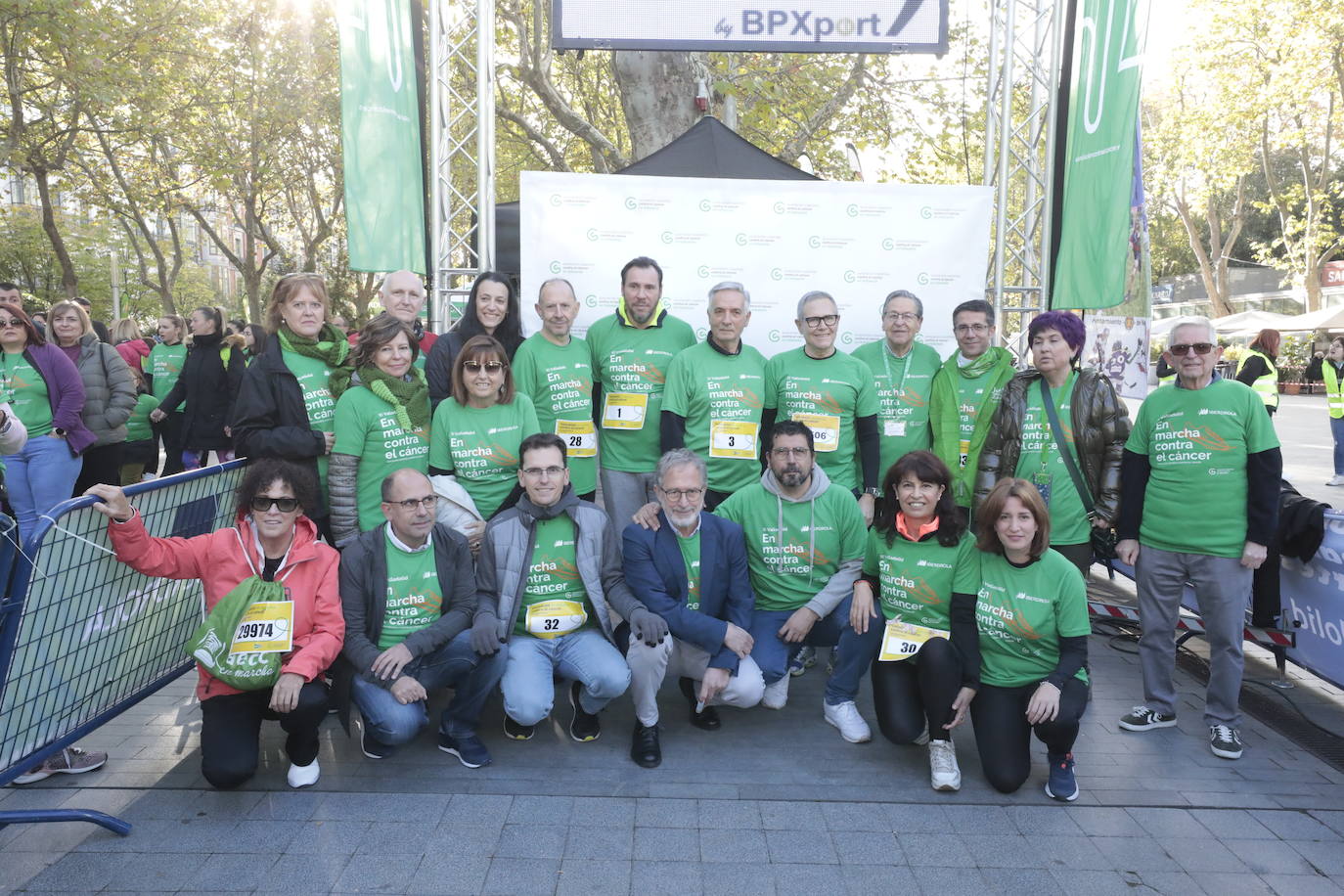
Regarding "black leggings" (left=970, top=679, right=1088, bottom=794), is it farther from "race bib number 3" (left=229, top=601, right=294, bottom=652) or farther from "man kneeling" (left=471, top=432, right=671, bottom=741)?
"race bib number 3" (left=229, top=601, right=294, bottom=652)

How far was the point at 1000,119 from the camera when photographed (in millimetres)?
6555

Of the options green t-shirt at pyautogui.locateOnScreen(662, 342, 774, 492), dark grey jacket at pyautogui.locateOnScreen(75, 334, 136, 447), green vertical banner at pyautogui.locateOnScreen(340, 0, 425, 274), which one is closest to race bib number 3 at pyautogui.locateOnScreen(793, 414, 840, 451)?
green t-shirt at pyautogui.locateOnScreen(662, 342, 774, 492)

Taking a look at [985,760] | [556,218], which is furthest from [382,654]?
[556,218]

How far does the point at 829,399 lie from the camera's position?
4.61 meters

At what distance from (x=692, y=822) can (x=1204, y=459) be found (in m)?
2.58

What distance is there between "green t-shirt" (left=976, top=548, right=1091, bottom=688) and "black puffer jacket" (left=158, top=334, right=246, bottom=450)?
19.9 ft

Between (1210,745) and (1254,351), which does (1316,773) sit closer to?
(1210,745)

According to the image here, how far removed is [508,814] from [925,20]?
16.7 ft

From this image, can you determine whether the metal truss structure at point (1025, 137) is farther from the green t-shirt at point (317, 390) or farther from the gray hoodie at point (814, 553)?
the green t-shirt at point (317, 390)

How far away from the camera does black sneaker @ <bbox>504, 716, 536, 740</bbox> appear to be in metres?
4.02

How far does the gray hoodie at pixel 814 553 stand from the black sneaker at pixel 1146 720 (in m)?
1.36

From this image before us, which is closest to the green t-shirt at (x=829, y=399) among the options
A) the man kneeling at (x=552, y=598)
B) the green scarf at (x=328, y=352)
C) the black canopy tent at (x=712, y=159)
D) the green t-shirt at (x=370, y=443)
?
the man kneeling at (x=552, y=598)

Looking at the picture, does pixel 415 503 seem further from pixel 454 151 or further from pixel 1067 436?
pixel 454 151

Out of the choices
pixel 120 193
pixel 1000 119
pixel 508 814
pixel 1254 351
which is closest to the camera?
pixel 508 814
